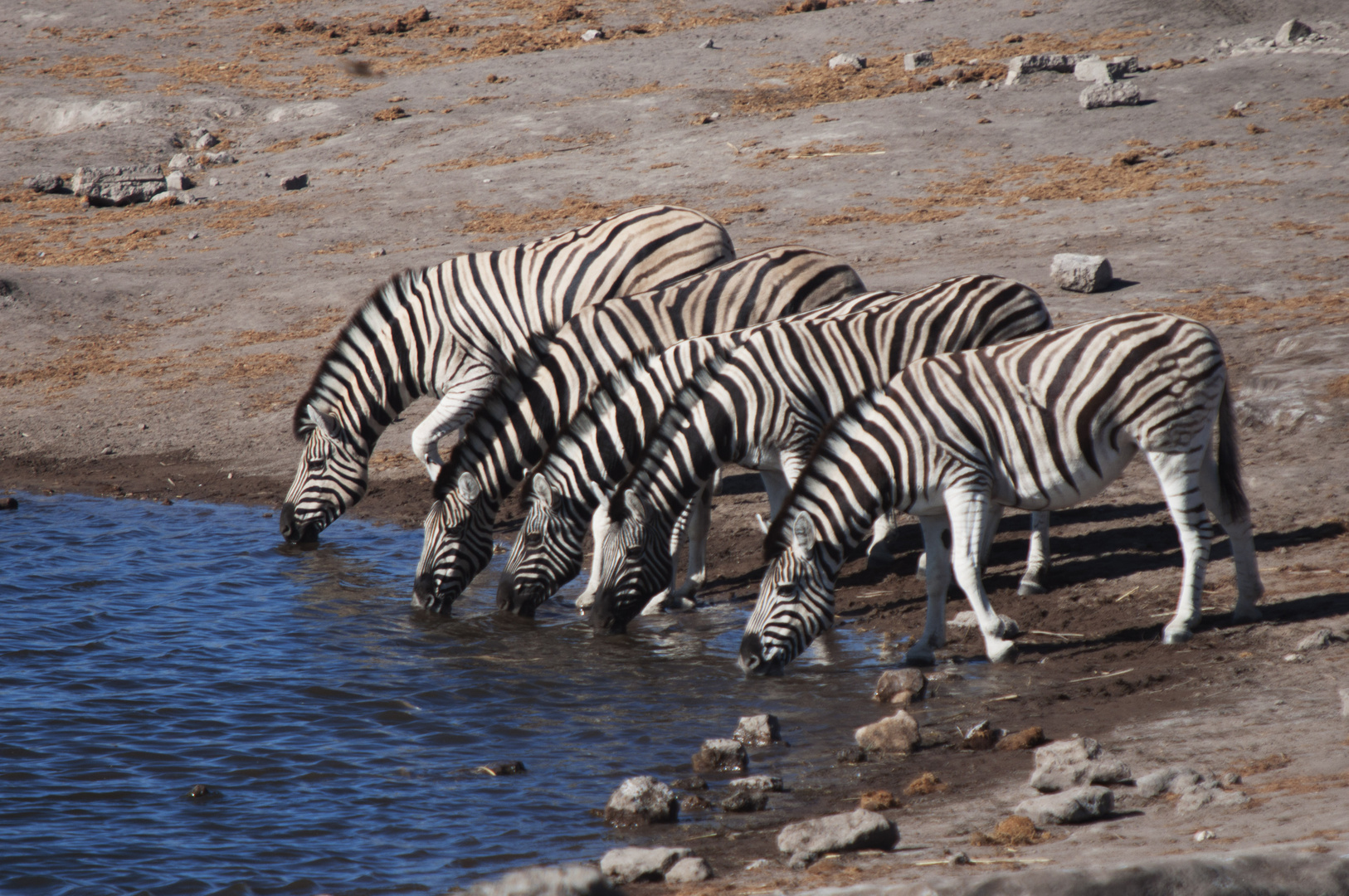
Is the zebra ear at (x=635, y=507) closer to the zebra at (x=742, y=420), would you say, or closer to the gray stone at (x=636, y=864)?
the zebra at (x=742, y=420)

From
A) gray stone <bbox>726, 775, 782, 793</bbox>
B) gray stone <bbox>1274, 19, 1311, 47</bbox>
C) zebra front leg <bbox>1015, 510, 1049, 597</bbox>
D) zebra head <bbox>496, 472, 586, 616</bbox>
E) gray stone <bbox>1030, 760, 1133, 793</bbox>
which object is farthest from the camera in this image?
gray stone <bbox>1274, 19, 1311, 47</bbox>

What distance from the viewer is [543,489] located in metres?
8.53

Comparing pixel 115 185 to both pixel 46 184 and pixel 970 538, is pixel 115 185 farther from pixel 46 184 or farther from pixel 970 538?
pixel 970 538

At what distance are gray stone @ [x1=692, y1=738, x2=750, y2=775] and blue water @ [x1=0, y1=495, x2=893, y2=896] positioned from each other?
0.13 metres

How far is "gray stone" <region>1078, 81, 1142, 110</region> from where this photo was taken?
20.2 m

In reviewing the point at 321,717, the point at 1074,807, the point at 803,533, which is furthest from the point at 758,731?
the point at 321,717

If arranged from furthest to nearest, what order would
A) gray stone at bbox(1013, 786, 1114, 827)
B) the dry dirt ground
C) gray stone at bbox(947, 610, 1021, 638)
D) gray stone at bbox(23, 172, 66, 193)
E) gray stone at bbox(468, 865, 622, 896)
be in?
gray stone at bbox(23, 172, 66, 193) < gray stone at bbox(947, 610, 1021, 638) < the dry dirt ground < gray stone at bbox(1013, 786, 1114, 827) < gray stone at bbox(468, 865, 622, 896)

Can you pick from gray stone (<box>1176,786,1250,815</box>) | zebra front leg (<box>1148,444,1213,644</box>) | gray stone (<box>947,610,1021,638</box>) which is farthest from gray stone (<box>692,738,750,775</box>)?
zebra front leg (<box>1148,444,1213,644</box>)

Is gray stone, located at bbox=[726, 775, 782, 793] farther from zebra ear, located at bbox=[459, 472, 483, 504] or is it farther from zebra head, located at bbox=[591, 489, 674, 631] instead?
zebra ear, located at bbox=[459, 472, 483, 504]

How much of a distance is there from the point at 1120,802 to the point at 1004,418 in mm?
2608

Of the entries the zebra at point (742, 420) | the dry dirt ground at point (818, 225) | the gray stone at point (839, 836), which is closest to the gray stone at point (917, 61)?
the dry dirt ground at point (818, 225)

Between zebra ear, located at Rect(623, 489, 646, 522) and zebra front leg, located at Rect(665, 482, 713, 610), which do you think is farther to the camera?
zebra front leg, located at Rect(665, 482, 713, 610)

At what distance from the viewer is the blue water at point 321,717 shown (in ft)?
17.4

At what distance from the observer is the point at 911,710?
21.9 ft
